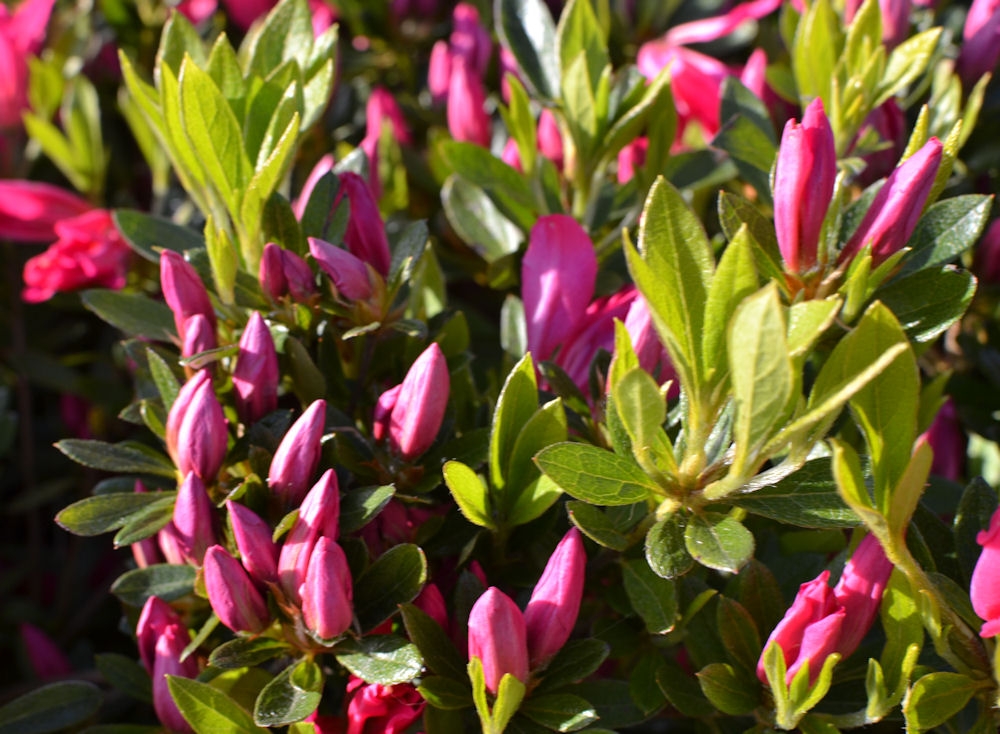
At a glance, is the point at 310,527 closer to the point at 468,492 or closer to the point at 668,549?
the point at 468,492

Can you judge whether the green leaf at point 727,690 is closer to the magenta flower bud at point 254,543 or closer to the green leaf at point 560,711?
the green leaf at point 560,711

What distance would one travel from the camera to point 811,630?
0.88m

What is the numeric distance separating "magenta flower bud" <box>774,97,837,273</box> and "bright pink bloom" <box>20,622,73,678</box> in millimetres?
1239

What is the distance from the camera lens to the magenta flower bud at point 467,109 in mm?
1621

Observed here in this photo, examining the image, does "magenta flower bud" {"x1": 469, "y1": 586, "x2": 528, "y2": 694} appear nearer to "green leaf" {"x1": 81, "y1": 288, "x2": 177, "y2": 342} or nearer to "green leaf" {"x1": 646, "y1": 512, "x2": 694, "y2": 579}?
"green leaf" {"x1": 646, "y1": 512, "x2": 694, "y2": 579}

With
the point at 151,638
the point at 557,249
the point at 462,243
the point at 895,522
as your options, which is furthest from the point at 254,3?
the point at 895,522

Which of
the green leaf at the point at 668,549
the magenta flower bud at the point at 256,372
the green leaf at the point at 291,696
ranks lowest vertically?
the green leaf at the point at 291,696

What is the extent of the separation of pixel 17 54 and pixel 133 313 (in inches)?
37.4

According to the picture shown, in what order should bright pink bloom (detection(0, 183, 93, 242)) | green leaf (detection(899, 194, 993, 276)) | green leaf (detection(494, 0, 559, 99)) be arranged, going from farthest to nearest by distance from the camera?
Result: bright pink bloom (detection(0, 183, 93, 242))
green leaf (detection(494, 0, 559, 99))
green leaf (detection(899, 194, 993, 276))

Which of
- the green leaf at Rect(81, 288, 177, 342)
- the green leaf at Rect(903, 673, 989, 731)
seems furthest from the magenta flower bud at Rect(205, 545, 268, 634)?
the green leaf at Rect(903, 673, 989, 731)

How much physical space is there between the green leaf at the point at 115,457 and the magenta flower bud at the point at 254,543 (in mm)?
179

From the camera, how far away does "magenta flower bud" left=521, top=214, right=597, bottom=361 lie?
1.16 meters

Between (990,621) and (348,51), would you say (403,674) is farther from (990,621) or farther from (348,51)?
(348,51)

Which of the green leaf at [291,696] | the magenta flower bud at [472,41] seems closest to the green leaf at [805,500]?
the green leaf at [291,696]
